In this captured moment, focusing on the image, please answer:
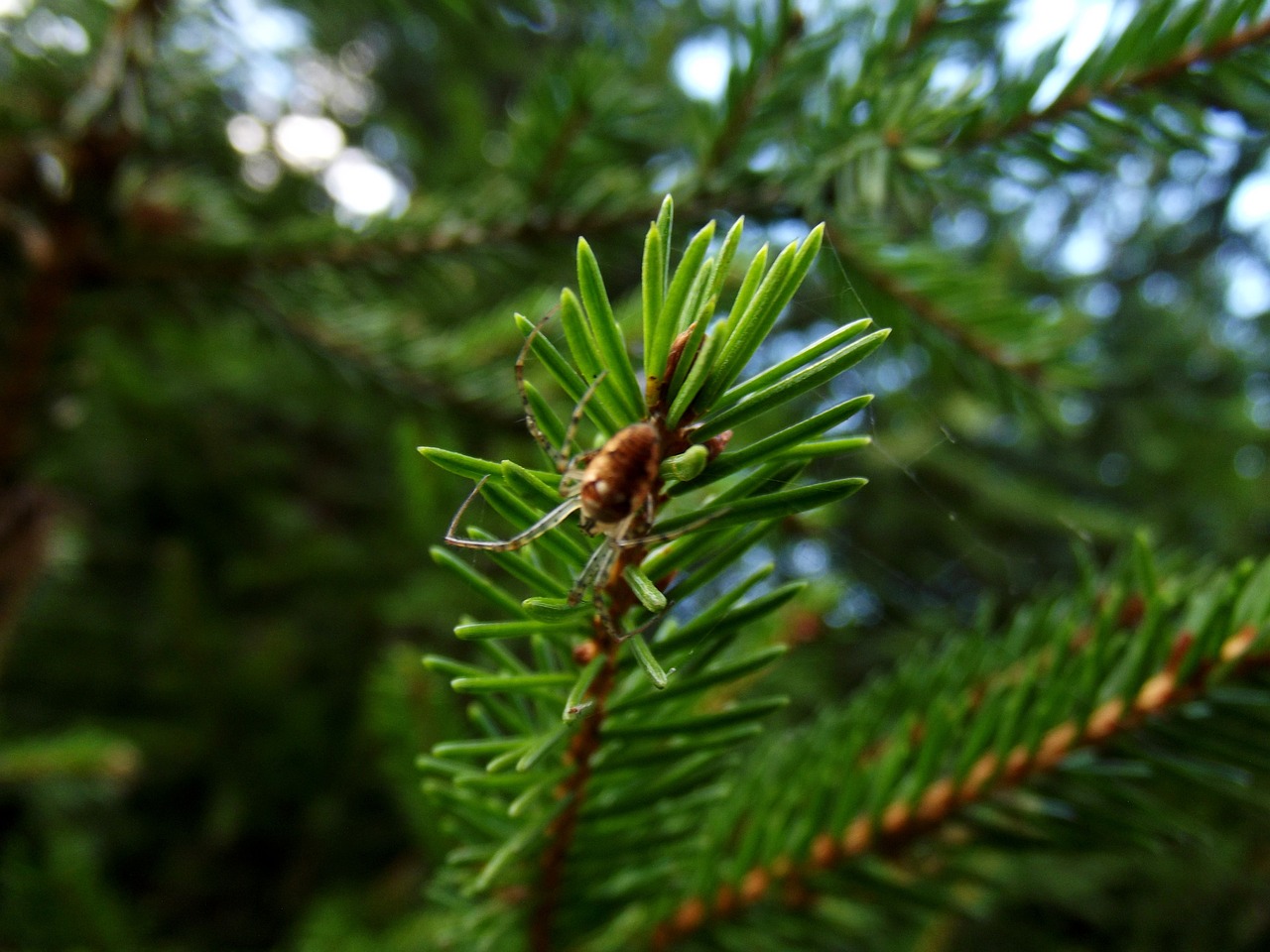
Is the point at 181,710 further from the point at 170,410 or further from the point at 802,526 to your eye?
the point at 802,526

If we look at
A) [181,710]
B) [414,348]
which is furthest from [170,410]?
[414,348]

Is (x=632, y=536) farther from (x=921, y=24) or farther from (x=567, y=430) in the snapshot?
(x=921, y=24)

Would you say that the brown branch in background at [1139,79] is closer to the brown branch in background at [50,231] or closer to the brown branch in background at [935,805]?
the brown branch in background at [935,805]

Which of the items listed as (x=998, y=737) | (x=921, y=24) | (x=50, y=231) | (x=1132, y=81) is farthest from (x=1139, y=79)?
(x=50, y=231)

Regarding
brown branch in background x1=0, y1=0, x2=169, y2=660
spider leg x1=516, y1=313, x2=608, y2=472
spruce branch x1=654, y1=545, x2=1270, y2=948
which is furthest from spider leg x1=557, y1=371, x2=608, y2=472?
brown branch in background x1=0, y1=0, x2=169, y2=660

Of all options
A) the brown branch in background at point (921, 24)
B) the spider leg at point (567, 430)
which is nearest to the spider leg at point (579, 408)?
the spider leg at point (567, 430)

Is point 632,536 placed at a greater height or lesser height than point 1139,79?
lesser

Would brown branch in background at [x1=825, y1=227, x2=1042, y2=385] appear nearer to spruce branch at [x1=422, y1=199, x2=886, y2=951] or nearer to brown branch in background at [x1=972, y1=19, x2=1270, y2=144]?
brown branch in background at [x1=972, y1=19, x2=1270, y2=144]
